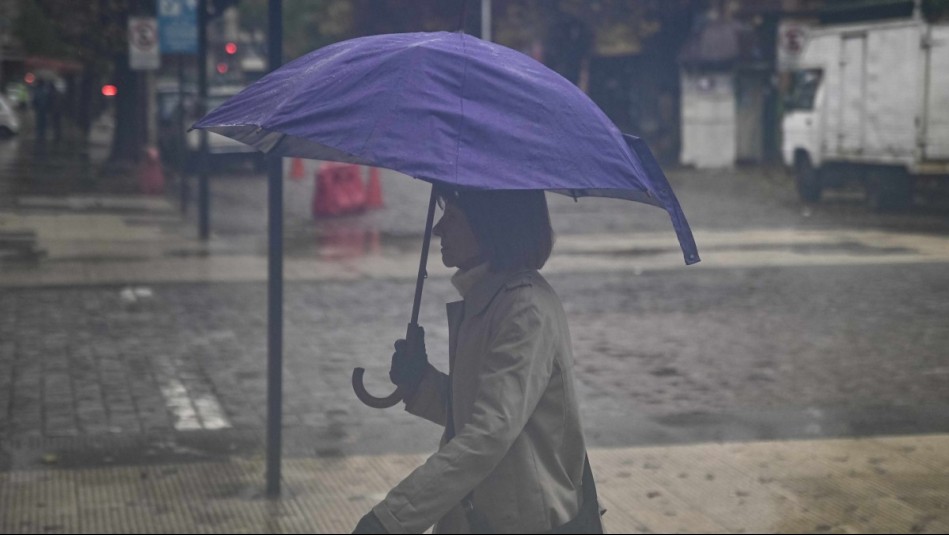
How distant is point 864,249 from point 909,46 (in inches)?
303

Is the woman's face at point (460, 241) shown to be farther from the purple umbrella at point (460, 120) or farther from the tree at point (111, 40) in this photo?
the tree at point (111, 40)

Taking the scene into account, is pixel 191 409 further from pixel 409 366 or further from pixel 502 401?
pixel 502 401

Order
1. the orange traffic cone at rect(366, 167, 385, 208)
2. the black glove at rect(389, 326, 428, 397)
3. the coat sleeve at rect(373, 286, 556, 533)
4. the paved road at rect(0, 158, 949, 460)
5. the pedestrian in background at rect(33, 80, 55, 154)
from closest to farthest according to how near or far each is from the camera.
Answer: the coat sleeve at rect(373, 286, 556, 533), the black glove at rect(389, 326, 428, 397), the paved road at rect(0, 158, 949, 460), the orange traffic cone at rect(366, 167, 385, 208), the pedestrian in background at rect(33, 80, 55, 154)

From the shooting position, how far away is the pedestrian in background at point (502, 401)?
119 inches

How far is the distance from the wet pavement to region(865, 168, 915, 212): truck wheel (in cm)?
505

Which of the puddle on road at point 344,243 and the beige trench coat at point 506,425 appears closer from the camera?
the beige trench coat at point 506,425

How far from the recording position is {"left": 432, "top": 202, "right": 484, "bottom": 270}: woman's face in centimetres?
322

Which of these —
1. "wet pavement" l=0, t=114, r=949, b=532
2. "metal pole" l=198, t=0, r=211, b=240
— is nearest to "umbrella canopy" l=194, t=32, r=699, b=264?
"wet pavement" l=0, t=114, r=949, b=532

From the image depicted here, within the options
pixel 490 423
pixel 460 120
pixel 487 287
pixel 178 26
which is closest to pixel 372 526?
pixel 490 423

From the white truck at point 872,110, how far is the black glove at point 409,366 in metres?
21.5

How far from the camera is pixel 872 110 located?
24891mm

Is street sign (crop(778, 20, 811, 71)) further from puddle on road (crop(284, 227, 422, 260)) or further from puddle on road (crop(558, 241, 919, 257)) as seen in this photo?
puddle on road (crop(284, 227, 422, 260))

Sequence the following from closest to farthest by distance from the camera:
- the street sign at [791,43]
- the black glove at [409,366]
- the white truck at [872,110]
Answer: the black glove at [409,366] → the white truck at [872,110] → the street sign at [791,43]

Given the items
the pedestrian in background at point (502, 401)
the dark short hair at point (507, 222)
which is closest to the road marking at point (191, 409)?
the pedestrian in background at point (502, 401)
